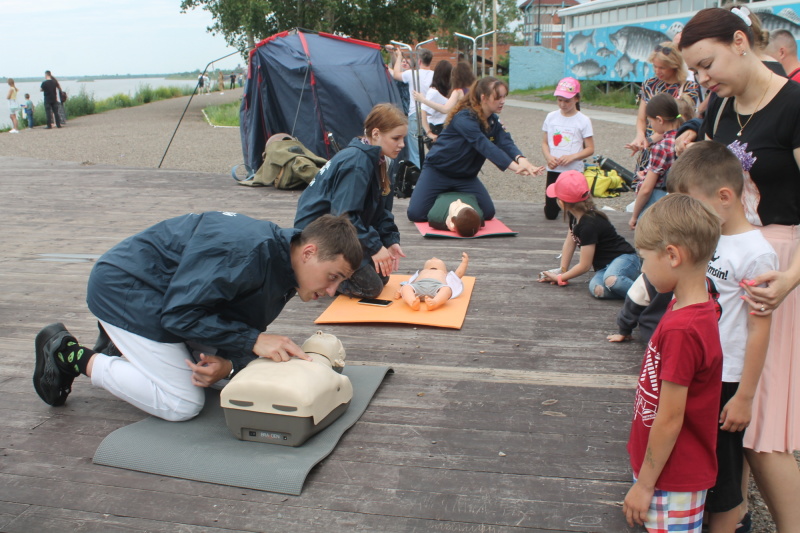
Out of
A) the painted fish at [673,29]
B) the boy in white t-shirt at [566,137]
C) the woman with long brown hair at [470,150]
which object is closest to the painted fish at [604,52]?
the painted fish at [673,29]

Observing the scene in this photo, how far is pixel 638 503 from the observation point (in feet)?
6.13

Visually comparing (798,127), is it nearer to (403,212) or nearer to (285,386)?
(285,386)

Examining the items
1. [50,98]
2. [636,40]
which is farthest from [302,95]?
[636,40]

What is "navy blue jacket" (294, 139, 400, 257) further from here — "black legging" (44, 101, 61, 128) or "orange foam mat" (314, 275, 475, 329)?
"black legging" (44, 101, 61, 128)

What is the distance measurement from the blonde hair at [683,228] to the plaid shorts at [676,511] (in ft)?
2.10

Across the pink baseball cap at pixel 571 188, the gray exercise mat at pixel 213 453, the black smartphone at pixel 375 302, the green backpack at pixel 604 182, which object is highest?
the pink baseball cap at pixel 571 188

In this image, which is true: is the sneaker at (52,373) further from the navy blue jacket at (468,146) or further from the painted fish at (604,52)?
the painted fish at (604,52)

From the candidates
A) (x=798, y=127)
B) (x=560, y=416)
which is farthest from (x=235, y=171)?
(x=798, y=127)

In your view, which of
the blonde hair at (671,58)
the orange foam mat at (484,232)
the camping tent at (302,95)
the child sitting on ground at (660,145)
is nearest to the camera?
the child sitting on ground at (660,145)

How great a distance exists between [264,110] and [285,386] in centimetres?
730

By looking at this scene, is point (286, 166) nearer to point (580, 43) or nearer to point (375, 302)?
point (375, 302)

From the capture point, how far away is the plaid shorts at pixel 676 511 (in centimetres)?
186

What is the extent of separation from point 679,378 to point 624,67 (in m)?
23.0

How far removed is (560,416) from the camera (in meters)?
2.64
